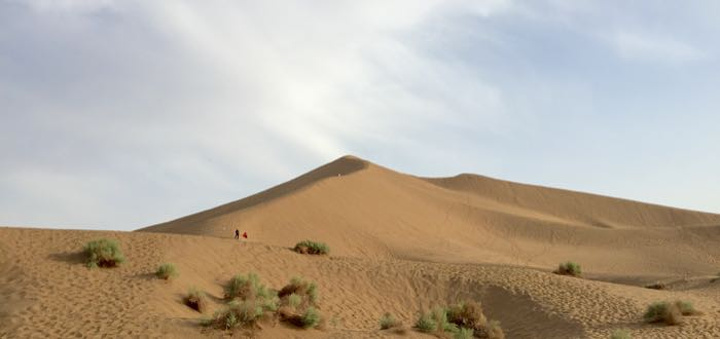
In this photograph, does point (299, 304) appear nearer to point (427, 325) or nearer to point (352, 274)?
point (427, 325)

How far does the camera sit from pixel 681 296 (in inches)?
890

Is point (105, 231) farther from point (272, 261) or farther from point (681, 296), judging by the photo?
point (681, 296)

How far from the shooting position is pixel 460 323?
1803cm

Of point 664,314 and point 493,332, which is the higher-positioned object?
point 664,314

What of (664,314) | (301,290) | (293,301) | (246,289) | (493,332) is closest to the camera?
(293,301)

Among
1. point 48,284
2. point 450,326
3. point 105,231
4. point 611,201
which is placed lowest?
point 450,326

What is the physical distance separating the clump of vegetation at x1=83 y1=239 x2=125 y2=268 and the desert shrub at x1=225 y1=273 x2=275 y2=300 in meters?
2.88

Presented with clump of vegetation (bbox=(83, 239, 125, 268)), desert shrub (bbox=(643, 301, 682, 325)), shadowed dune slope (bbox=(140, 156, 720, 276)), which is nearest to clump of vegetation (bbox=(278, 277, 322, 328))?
clump of vegetation (bbox=(83, 239, 125, 268))

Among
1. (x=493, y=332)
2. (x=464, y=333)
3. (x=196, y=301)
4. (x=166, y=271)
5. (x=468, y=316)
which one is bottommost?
(x=493, y=332)

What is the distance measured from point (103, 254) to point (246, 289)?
3721 mm

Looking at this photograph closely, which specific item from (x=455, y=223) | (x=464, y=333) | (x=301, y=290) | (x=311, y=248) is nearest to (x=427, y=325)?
(x=464, y=333)

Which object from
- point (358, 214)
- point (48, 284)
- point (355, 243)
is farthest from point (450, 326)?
point (358, 214)

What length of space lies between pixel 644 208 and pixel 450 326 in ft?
177

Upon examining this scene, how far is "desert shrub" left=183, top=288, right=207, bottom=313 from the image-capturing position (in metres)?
16.4
